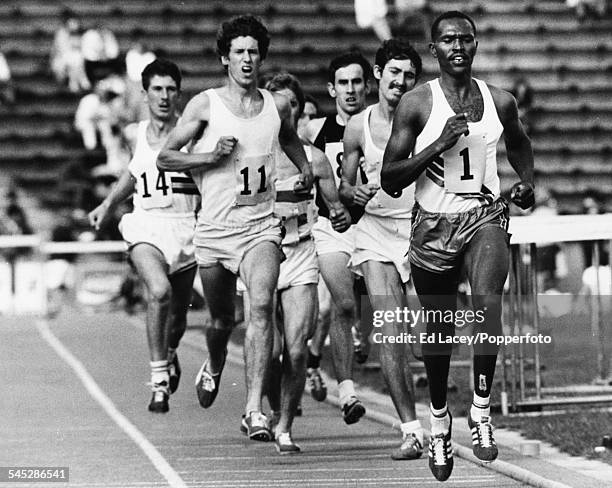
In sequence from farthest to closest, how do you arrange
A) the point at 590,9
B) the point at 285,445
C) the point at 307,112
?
the point at 590,9 → the point at 307,112 → the point at 285,445

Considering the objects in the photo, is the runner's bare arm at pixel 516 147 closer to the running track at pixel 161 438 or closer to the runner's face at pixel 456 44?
the runner's face at pixel 456 44

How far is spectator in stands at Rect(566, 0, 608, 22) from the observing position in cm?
3244

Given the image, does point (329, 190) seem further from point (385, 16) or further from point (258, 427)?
point (385, 16)

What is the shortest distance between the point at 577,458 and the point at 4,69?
71.8 feet

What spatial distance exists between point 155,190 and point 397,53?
7.65 ft

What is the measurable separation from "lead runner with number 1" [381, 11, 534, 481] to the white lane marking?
1.64 metres

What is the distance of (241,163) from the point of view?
10.0m

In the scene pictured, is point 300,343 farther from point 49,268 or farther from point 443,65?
point 49,268

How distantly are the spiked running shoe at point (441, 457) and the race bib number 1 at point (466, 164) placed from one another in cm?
119

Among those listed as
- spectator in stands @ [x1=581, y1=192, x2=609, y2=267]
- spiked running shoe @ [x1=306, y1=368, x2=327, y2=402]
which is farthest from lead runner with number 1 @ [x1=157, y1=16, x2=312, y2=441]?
spectator in stands @ [x1=581, y1=192, x2=609, y2=267]

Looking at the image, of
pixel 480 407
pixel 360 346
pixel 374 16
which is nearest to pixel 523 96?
pixel 374 16

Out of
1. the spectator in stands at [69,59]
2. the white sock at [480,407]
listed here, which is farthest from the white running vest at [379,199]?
the spectator in stands at [69,59]

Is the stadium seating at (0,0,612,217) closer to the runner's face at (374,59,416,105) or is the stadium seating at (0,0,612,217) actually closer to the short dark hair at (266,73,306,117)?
the short dark hair at (266,73,306,117)

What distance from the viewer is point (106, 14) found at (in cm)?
3212
